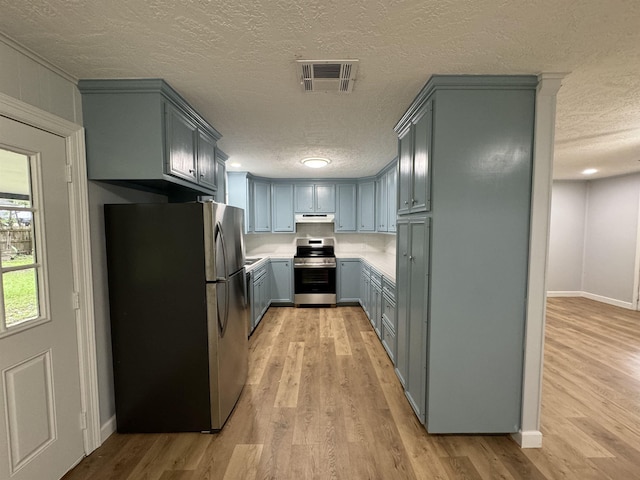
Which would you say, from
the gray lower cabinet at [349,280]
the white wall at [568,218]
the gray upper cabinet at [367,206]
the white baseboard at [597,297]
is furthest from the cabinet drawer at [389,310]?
the white baseboard at [597,297]

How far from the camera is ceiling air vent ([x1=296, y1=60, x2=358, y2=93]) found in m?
1.60

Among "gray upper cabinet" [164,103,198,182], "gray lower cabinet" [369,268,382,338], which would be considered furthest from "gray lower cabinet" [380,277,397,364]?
"gray upper cabinet" [164,103,198,182]

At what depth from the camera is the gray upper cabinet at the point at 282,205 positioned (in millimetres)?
5285

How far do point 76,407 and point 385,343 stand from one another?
282cm

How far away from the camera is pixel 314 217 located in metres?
5.25

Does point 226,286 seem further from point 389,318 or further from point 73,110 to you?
point 389,318

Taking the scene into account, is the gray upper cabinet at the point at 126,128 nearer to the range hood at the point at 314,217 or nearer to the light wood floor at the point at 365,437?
the light wood floor at the point at 365,437

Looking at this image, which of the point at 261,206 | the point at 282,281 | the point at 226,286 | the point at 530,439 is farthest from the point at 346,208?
the point at 530,439

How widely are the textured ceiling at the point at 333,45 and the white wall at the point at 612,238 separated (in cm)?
386

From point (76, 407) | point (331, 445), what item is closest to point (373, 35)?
point (331, 445)

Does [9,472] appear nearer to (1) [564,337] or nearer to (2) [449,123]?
(2) [449,123]

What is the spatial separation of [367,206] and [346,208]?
0.40 meters

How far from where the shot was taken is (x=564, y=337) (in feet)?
12.3

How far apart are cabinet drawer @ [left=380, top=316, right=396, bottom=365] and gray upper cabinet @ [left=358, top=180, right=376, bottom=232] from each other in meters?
2.17
